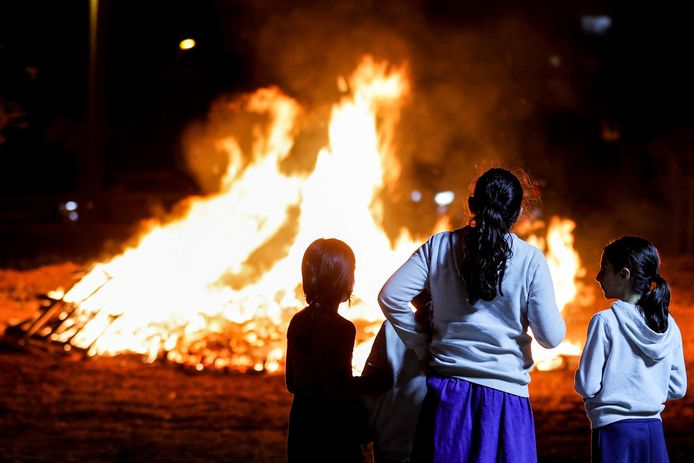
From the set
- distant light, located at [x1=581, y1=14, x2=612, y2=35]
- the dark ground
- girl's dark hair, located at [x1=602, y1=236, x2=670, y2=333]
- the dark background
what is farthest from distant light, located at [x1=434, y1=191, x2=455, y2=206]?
girl's dark hair, located at [x1=602, y1=236, x2=670, y2=333]

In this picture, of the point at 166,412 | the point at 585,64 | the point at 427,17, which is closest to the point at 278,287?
the point at 166,412

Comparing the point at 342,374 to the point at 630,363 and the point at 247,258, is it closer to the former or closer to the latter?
the point at 630,363

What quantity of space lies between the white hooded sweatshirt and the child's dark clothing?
0.95 meters

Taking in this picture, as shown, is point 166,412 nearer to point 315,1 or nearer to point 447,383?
point 447,383

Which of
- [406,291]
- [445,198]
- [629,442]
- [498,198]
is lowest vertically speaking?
[629,442]

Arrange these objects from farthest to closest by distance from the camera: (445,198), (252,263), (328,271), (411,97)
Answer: (445,198), (411,97), (252,263), (328,271)

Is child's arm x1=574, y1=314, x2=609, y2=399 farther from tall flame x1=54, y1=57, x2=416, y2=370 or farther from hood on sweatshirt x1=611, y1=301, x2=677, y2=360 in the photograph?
tall flame x1=54, y1=57, x2=416, y2=370

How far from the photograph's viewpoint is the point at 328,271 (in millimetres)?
3480

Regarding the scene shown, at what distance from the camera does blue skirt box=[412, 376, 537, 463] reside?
10.0ft

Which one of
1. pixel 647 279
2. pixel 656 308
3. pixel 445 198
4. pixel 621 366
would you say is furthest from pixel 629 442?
pixel 445 198

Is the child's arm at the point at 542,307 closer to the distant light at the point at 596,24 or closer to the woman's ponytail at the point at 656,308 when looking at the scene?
the woman's ponytail at the point at 656,308

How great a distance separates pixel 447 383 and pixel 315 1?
13.5 meters

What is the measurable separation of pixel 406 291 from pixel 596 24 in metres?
18.6

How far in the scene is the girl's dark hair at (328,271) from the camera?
3484mm
